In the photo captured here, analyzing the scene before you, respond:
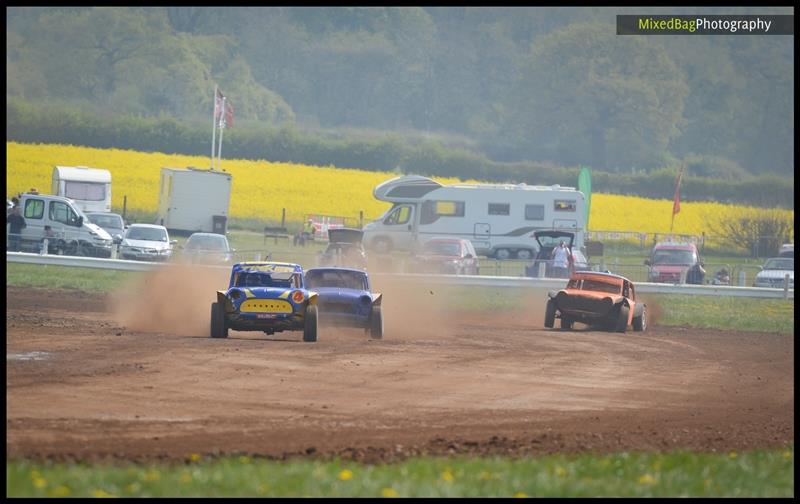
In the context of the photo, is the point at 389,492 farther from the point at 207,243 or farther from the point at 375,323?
the point at 207,243

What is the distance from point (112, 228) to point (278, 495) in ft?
131

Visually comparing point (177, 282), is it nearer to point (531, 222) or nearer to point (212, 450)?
point (212, 450)

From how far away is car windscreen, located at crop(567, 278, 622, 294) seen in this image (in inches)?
Answer: 1133

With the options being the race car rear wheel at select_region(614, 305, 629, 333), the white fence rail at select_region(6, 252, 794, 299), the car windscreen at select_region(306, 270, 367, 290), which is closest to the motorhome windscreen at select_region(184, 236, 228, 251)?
the white fence rail at select_region(6, 252, 794, 299)

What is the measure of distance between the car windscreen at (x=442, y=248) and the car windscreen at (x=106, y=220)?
11698 mm

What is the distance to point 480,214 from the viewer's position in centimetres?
5306

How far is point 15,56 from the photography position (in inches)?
3504

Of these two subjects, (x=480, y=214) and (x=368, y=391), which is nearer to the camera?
(x=368, y=391)

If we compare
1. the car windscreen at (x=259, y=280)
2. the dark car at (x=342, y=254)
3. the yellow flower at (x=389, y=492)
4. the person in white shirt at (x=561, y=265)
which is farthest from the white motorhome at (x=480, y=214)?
the yellow flower at (x=389, y=492)

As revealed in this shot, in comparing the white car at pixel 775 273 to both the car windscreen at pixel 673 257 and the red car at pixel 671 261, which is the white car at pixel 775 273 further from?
the car windscreen at pixel 673 257

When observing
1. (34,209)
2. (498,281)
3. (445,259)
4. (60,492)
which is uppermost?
(34,209)

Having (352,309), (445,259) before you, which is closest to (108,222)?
(445,259)

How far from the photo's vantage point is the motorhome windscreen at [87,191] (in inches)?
2116

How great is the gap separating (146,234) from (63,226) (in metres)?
2.99
